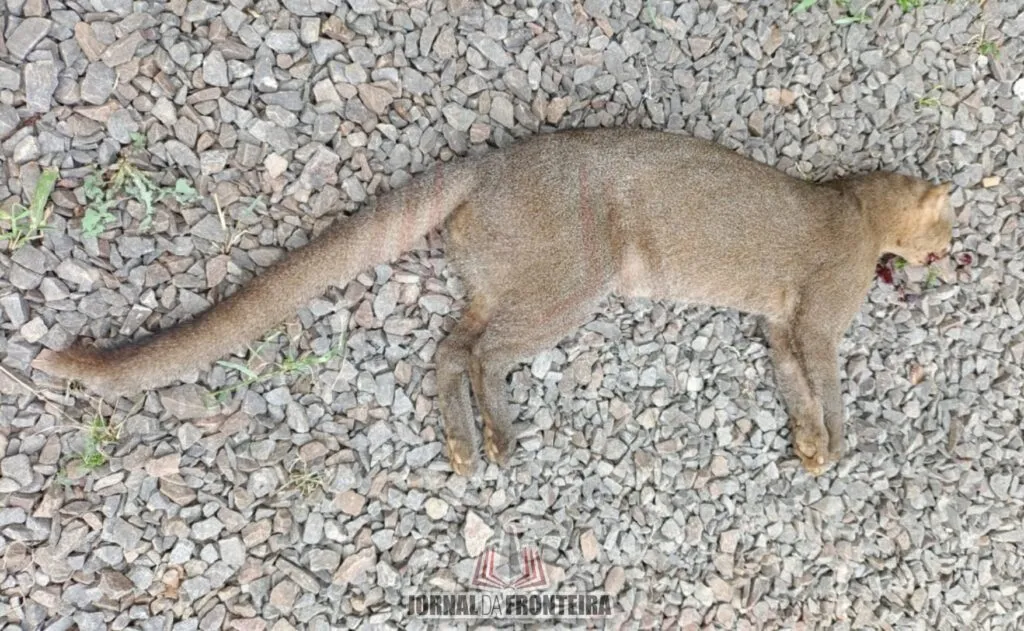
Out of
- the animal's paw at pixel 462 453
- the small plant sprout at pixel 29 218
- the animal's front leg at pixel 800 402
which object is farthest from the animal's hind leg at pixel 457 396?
the small plant sprout at pixel 29 218

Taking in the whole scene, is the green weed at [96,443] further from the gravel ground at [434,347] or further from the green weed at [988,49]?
the green weed at [988,49]

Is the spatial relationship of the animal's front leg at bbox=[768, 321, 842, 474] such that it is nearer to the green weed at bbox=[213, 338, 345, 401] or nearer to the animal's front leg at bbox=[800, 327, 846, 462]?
the animal's front leg at bbox=[800, 327, 846, 462]

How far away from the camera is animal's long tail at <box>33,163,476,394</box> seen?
2480 mm

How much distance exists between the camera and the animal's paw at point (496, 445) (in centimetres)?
282

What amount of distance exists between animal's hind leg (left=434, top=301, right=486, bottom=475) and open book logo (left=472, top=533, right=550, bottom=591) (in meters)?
0.33

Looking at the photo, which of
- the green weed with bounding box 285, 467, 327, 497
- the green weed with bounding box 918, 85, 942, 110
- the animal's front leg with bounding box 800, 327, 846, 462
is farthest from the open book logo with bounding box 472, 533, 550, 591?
the green weed with bounding box 918, 85, 942, 110

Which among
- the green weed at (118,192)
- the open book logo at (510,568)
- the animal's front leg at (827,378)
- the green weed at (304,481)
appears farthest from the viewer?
the animal's front leg at (827,378)

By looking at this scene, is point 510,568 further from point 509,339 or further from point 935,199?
point 935,199

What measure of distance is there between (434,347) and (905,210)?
206 centimetres

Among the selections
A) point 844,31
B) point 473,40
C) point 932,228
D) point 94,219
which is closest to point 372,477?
point 94,219

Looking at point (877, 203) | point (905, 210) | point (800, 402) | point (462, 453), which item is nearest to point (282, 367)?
point (462, 453)

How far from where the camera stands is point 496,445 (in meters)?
2.82

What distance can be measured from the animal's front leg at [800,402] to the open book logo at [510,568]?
1182mm

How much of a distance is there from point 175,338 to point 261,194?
61 centimetres
